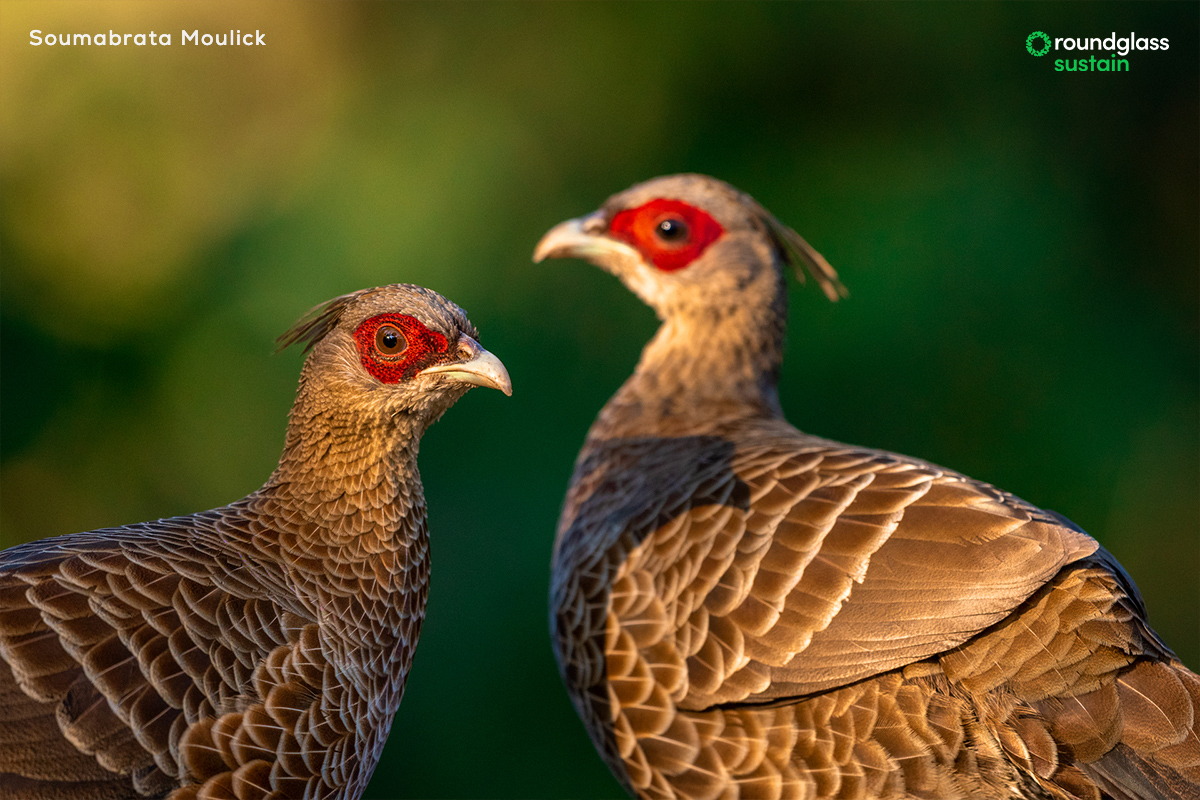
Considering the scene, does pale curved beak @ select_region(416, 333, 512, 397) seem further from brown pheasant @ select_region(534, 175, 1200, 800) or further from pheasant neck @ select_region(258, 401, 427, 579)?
brown pheasant @ select_region(534, 175, 1200, 800)

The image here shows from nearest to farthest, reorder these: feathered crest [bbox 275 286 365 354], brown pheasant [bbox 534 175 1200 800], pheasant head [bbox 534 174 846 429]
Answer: brown pheasant [bbox 534 175 1200 800]
feathered crest [bbox 275 286 365 354]
pheasant head [bbox 534 174 846 429]

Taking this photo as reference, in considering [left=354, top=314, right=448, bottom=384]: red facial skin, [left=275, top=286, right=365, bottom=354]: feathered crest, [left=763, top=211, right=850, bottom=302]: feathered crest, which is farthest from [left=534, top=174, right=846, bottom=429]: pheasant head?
[left=354, top=314, right=448, bottom=384]: red facial skin

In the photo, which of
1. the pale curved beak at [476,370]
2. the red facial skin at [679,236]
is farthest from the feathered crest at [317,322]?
the red facial skin at [679,236]

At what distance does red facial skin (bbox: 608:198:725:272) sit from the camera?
377 cm

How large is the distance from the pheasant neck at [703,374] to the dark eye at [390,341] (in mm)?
1389

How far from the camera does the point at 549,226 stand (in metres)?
6.02

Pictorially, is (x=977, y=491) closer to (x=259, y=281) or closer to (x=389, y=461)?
(x=389, y=461)

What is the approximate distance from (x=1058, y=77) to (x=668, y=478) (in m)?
4.82

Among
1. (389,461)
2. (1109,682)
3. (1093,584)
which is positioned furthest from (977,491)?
(389,461)

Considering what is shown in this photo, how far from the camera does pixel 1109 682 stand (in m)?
2.21
